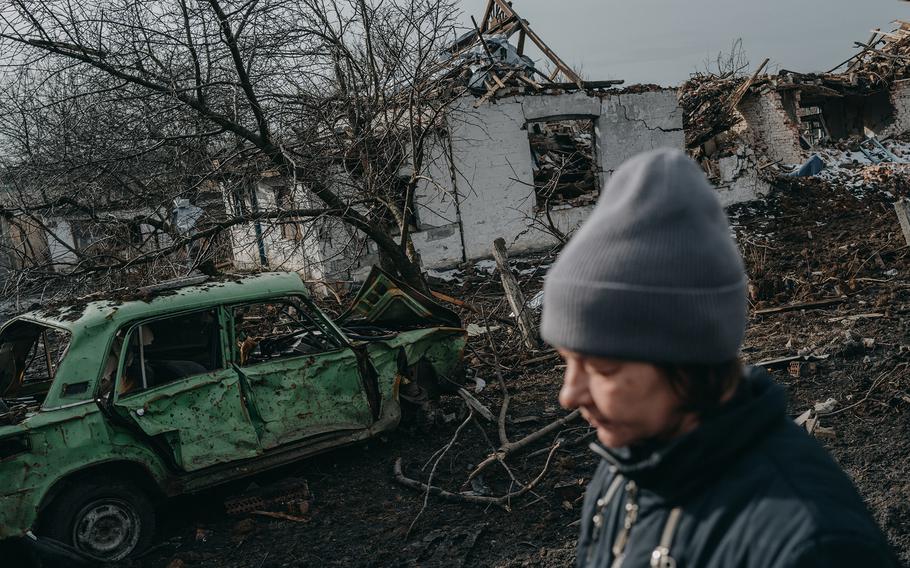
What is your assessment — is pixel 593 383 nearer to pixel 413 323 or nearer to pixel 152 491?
pixel 152 491

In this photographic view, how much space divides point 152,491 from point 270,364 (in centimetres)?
121

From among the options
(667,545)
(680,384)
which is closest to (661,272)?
(680,384)

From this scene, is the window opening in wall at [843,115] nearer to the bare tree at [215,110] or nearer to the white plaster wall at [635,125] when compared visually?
the white plaster wall at [635,125]

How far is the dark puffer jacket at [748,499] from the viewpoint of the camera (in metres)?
1.06

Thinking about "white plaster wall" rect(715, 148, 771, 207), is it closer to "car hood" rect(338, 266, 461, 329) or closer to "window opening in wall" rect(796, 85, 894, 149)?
"window opening in wall" rect(796, 85, 894, 149)

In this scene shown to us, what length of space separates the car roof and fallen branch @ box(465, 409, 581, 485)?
200 cm

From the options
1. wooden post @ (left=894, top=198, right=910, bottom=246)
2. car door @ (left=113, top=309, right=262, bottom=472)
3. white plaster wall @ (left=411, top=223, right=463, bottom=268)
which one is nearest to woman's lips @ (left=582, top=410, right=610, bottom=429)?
car door @ (left=113, top=309, right=262, bottom=472)

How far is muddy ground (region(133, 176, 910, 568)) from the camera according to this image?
4.94 m

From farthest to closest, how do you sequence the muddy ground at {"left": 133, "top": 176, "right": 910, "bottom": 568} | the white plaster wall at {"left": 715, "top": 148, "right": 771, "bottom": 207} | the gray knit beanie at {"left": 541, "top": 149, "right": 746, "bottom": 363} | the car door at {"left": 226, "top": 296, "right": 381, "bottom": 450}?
the white plaster wall at {"left": 715, "top": 148, "right": 771, "bottom": 207} → the car door at {"left": 226, "top": 296, "right": 381, "bottom": 450} → the muddy ground at {"left": 133, "top": 176, "right": 910, "bottom": 568} → the gray knit beanie at {"left": 541, "top": 149, "right": 746, "bottom": 363}

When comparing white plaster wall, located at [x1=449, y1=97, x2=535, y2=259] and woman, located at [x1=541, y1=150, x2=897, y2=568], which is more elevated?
white plaster wall, located at [x1=449, y1=97, x2=535, y2=259]

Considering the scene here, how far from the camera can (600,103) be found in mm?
17234

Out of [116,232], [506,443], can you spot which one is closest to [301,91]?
[116,232]

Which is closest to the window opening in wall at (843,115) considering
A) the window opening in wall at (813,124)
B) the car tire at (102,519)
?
the window opening in wall at (813,124)

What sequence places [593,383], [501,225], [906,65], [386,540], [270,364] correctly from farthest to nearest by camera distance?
[906,65] → [501,225] → [270,364] → [386,540] → [593,383]
